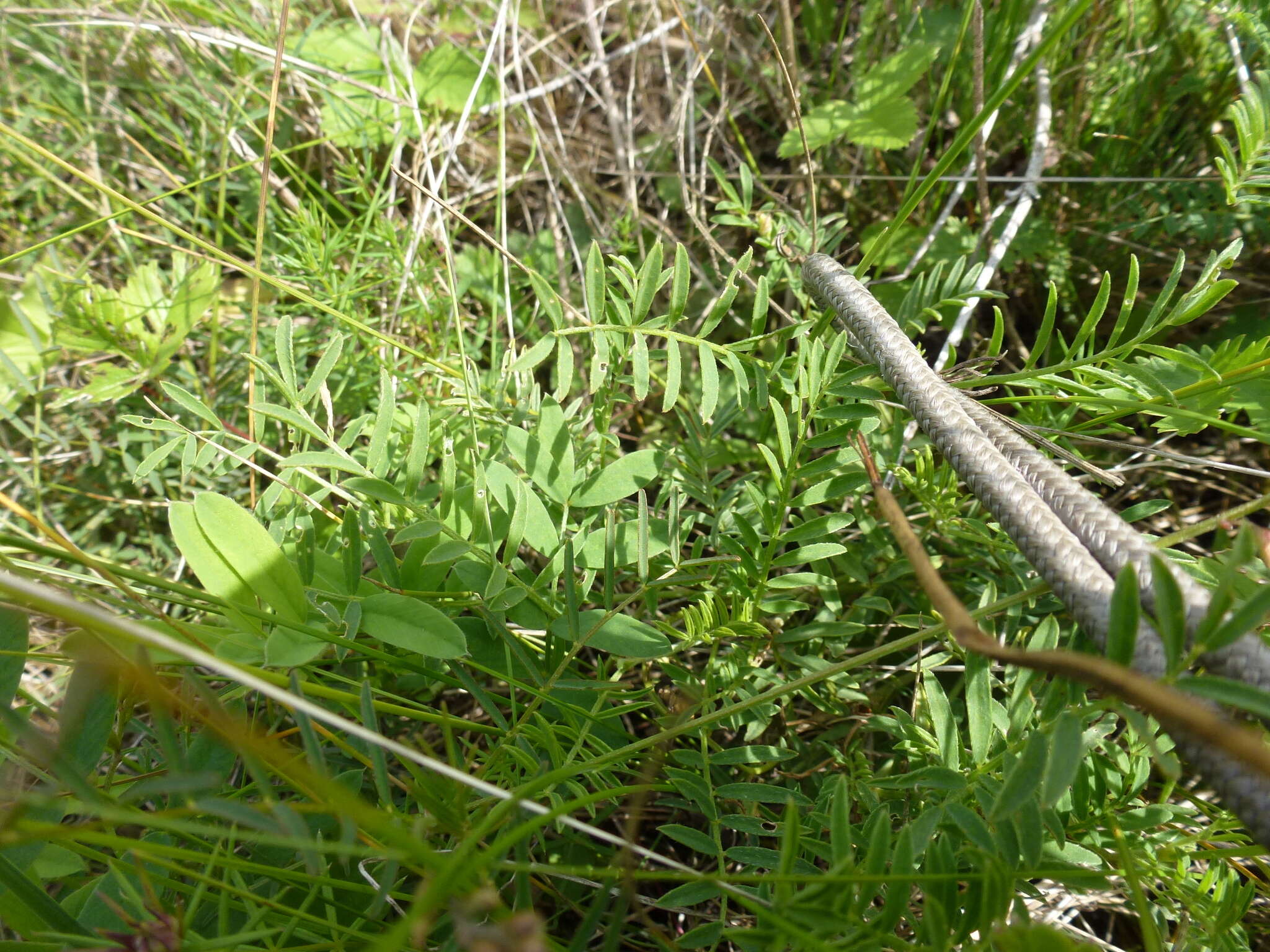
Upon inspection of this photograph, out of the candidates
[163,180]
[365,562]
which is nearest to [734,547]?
[365,562]

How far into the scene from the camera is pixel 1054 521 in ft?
2.43

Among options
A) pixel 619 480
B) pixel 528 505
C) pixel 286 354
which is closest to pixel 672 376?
pixel 619 480

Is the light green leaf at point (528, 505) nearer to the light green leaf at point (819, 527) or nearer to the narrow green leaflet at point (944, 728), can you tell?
the light green leaf at point (819, 527)

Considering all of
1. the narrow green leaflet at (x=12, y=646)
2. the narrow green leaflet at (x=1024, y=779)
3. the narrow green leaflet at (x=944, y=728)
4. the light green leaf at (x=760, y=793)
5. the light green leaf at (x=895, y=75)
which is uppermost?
the light green leaf at (x=895, y=75)

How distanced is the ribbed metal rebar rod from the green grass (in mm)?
63

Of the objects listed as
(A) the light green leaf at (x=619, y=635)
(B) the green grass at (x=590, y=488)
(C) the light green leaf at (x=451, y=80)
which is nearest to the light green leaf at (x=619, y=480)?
(B) the green grass at (x=590, y=488)

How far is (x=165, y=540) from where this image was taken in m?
1.65

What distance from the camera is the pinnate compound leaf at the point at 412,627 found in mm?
829

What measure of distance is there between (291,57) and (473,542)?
4.63 feet

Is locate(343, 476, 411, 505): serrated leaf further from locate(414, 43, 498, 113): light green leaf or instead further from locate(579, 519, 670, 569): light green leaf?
locate(414, 43, 498, 113): light green leaf

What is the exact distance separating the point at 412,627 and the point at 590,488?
341mm

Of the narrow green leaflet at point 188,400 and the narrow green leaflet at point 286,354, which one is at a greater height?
the narrow green leaflet at point 286,354

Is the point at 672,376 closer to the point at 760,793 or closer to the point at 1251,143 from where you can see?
the point at 760,793

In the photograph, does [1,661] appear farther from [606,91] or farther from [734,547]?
[606,91]
